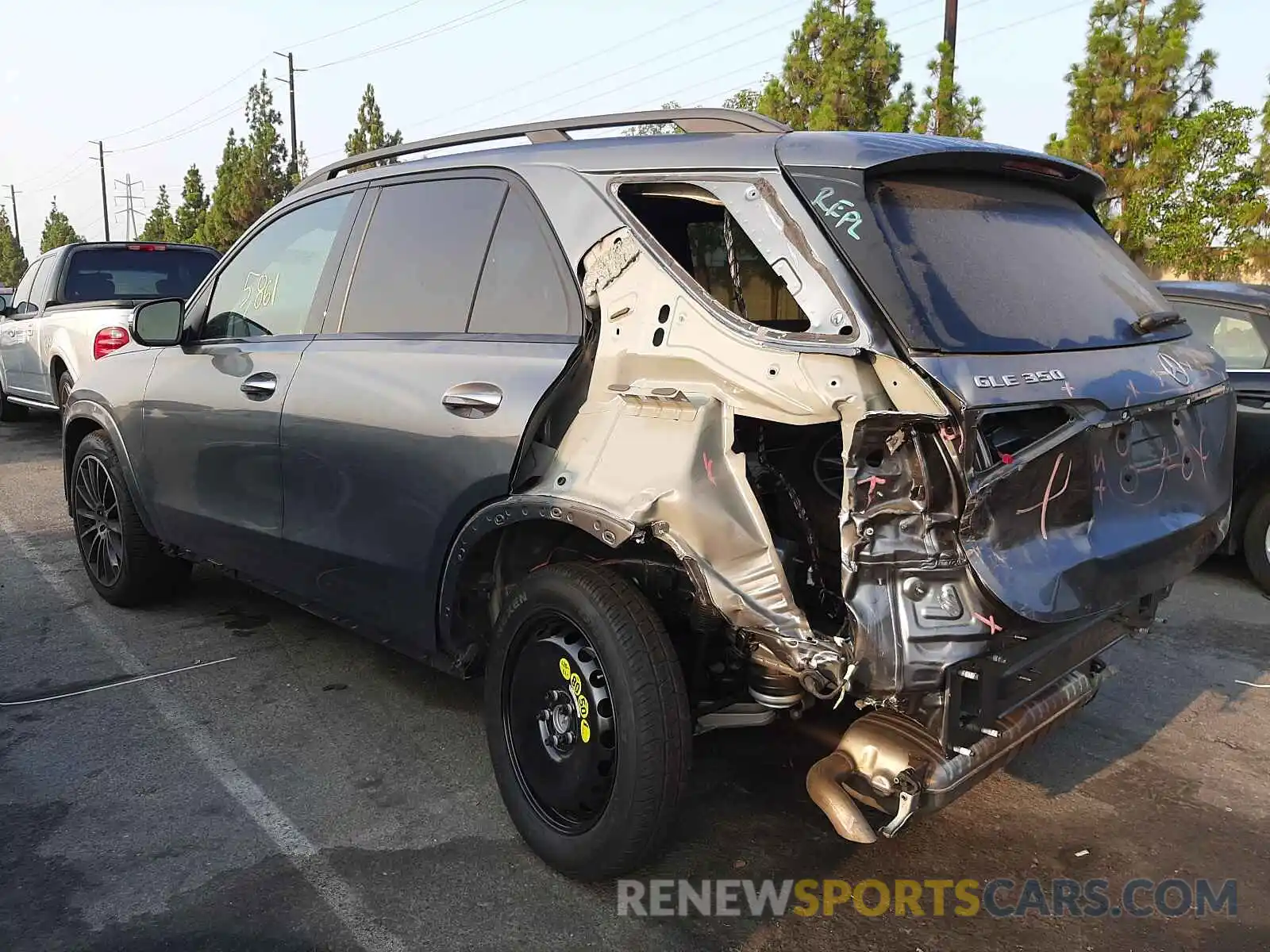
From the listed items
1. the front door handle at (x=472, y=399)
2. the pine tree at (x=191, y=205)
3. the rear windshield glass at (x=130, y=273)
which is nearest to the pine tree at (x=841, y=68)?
the rear windshield glass at (x=130, y=273)

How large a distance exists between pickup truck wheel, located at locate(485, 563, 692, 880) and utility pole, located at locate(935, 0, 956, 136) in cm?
1352

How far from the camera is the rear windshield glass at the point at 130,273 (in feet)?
31.4

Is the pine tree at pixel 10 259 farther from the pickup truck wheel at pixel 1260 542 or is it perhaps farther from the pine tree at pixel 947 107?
the pickup truck wheel at pixel 1260 542

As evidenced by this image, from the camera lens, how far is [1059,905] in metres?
2.80

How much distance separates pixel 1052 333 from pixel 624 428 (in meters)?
1.15

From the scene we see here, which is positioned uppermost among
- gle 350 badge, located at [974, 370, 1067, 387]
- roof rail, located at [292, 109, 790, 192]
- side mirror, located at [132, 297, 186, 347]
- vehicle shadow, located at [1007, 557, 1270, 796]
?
roof rail, located at [292, 109, 790, 192]

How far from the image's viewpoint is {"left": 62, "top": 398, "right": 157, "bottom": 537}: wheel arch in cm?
479

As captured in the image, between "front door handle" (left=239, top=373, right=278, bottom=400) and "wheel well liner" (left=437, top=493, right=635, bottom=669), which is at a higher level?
"front door handle" (left=239, top=373, right=278, bottom=400)

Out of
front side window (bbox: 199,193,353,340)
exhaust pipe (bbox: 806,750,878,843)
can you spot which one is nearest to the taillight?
front side window (bbox: 199,193,353,340)

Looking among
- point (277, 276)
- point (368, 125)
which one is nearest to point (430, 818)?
point (277, 276)

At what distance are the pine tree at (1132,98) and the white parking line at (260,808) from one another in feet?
47.0

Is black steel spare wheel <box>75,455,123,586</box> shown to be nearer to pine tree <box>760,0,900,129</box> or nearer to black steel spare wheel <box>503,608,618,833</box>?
black steel spare wheel <box>503,608,618,833</box>

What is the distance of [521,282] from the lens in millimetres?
3137

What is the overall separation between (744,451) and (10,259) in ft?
319
